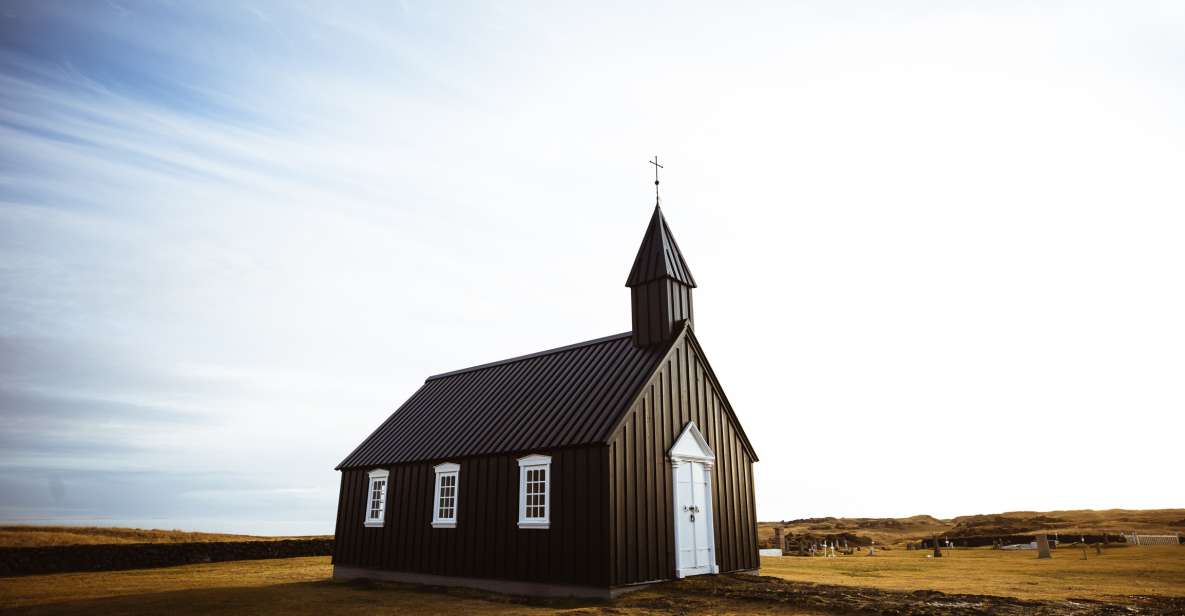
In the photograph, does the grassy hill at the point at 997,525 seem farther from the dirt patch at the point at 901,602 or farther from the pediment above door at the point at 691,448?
the dirt patch at the point at 901,602

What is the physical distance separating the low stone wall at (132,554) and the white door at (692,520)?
23.5 metres

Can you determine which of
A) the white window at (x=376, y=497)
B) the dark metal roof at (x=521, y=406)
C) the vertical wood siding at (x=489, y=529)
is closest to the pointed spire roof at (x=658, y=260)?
the dark metal roof at (x=521, y=406)

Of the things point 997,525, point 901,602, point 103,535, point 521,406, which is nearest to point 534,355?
point 521,406

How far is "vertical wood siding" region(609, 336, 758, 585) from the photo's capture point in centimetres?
1531

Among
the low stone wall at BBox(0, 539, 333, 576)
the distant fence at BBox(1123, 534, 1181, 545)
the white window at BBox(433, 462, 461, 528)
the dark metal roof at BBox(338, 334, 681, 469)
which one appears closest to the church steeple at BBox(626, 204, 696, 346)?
the dark metal roof at BBox(338, 334, 681, 469)

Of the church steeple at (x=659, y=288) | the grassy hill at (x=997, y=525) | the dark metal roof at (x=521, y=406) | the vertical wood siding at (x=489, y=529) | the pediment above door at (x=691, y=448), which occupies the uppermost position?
the church steeple at (x=659, y=288)

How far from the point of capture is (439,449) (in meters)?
20.6

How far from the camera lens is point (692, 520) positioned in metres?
17.3

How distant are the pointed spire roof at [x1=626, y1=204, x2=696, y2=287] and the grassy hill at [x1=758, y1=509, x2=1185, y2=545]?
87.8 ft

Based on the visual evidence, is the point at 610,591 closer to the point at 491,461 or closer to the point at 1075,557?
the point at 491,461

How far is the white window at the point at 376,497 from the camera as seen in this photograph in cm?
2211

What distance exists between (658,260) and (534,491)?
774 cm

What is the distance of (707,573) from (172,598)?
13844mm

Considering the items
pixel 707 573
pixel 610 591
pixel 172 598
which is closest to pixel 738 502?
pixel 707 573
